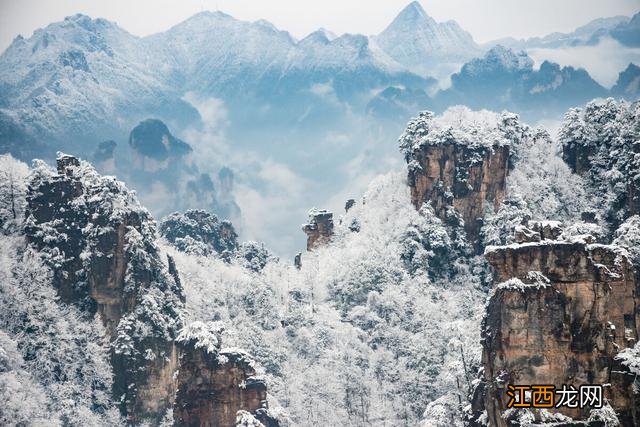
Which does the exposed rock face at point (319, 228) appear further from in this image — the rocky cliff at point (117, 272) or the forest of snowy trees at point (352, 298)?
the rocky cliff at point (117, 272)

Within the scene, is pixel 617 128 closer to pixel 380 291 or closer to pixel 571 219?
pixel 571 219

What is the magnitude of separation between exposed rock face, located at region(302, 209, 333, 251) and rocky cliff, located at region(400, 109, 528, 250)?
1621 cm

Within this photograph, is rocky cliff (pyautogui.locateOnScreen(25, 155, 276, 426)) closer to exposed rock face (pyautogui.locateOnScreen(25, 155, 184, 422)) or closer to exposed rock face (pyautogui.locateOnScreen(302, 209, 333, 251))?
exposed rock face (pyautogui.locateOnScreen(25, 155, 184, 422))

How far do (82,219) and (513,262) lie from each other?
6272 centimetres

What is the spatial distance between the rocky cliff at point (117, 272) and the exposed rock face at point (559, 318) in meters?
46.8

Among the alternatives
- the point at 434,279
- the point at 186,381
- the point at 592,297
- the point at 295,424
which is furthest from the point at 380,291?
the point at 592,297

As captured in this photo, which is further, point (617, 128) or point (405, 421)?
point (617, 128)

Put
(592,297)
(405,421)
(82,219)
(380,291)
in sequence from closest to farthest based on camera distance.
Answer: (592,297) → (405,421) → (82,219) → (380,291)

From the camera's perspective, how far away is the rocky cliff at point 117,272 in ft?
355

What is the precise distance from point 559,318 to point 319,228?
78624 mm

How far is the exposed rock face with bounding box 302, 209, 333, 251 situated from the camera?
145 metres

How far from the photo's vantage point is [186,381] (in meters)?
94.3

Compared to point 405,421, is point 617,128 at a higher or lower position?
higher

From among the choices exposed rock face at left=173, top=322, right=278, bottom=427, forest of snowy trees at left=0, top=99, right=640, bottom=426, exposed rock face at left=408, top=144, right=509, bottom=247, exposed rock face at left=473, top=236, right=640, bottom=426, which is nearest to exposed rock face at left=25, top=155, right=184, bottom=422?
forest of snowy trees at left=0, top=99, right=640, bottom=426
